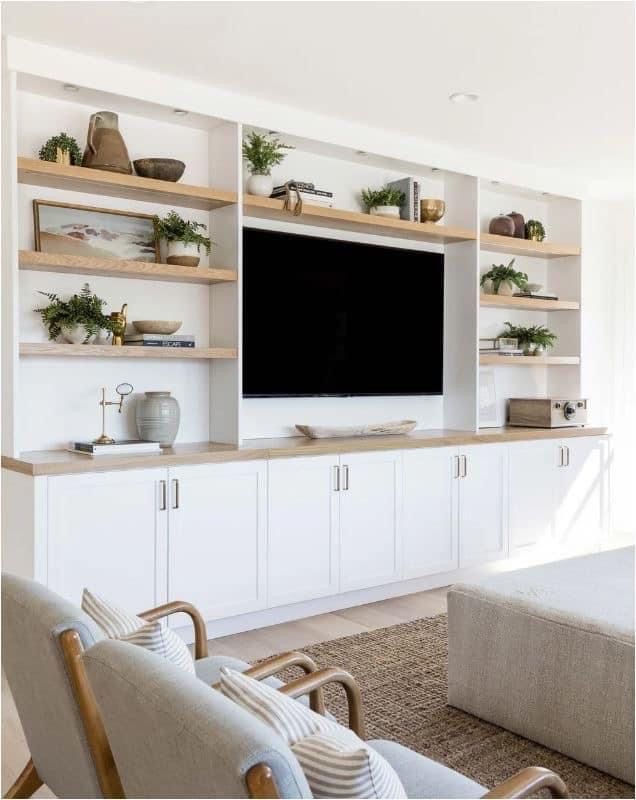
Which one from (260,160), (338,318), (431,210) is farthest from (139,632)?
(431,210)

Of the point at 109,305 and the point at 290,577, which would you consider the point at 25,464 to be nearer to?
the point at 109,305

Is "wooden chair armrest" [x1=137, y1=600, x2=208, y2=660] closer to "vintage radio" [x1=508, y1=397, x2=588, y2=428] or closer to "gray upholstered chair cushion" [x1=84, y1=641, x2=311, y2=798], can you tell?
"gray upholstered chair cushion" [x1=84, y1=641, x2=311, y2=798]

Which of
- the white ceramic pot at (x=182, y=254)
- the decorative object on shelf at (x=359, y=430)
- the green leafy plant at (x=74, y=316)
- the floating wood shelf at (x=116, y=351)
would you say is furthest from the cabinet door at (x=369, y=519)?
the green leafy plant at (x=74, y=316)

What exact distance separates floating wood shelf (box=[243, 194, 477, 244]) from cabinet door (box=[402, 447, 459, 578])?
1266 mm

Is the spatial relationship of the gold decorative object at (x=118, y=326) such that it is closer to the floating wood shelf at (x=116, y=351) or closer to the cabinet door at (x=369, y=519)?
the floating wood shelf at (x=116, y=351)

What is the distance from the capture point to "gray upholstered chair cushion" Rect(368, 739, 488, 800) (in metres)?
1.64

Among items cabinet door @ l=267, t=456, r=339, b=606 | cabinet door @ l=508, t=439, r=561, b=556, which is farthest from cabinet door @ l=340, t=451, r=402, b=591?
cabinet door @ l=508, t=439, r=561, b=556

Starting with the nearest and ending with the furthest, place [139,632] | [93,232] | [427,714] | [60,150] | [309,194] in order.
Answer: [139,632], [427,714], [60,150], [93,232], [309,194]

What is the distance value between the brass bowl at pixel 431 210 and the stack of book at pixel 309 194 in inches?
27.7

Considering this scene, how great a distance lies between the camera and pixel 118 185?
3.62m

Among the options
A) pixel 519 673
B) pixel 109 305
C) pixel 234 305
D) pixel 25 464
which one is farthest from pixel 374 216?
pixel 519 673

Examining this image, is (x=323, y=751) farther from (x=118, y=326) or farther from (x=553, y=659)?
(x=118, y=326)

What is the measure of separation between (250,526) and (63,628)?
210 centimetres

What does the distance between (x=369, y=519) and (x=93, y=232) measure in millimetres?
1931
